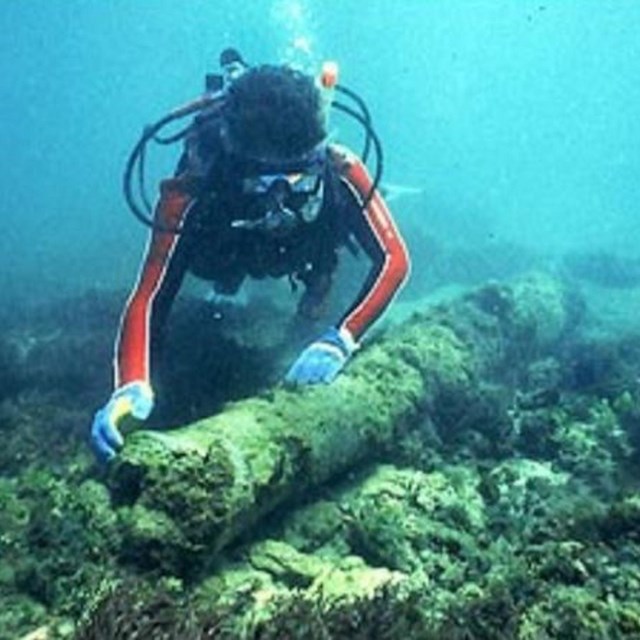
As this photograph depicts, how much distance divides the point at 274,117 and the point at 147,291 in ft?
6.12

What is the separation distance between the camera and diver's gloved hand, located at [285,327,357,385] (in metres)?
7.41

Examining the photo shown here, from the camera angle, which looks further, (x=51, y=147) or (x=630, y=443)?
(x=51, y=147)

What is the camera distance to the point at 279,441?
616cm

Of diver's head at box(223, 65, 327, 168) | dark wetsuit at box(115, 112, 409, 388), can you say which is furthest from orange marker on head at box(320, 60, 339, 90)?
dark wetsuit at box(115, 112, 409, 388)

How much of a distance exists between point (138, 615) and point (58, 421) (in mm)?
5306

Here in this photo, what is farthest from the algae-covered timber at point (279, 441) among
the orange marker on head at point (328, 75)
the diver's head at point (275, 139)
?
the orange marker on head at point (328, 75)

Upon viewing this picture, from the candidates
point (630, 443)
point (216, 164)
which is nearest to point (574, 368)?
point (630, 443)

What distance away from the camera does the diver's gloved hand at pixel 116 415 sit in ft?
18.9

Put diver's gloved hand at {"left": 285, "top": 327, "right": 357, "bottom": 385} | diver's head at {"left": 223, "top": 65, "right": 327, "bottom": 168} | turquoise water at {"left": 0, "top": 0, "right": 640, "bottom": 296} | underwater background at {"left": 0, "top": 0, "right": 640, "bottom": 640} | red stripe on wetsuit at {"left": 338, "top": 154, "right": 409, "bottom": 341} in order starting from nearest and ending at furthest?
underwater background at {"left": 0, "top": 0, "right": 640, "bottom": 640} < diver's gloved hand at {"left": 285, "top": 327, "right": 357, "bottom": 385} < diver's head at {"left": 223, "top": 65, "right": 327, "bottom": 168} < red stripe on wetsuit at {"left": 338, "top": 154, "right": 409, "bottom": 341} < turquoise water at {"left": 0, "top": 0, "right": 640, "bottom": 296}

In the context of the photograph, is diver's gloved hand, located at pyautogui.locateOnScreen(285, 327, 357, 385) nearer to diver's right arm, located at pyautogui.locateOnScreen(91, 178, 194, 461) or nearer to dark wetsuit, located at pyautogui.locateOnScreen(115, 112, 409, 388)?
dark wetsuit, located at pyautogui.locateOnScreen(115, 112, 409, 388)

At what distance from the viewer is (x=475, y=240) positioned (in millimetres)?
31062

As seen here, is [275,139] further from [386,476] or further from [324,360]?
[386,476]

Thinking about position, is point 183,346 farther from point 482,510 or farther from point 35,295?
point 35,295

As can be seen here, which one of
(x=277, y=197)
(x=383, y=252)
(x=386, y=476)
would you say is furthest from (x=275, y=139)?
(x=386, y=476)
